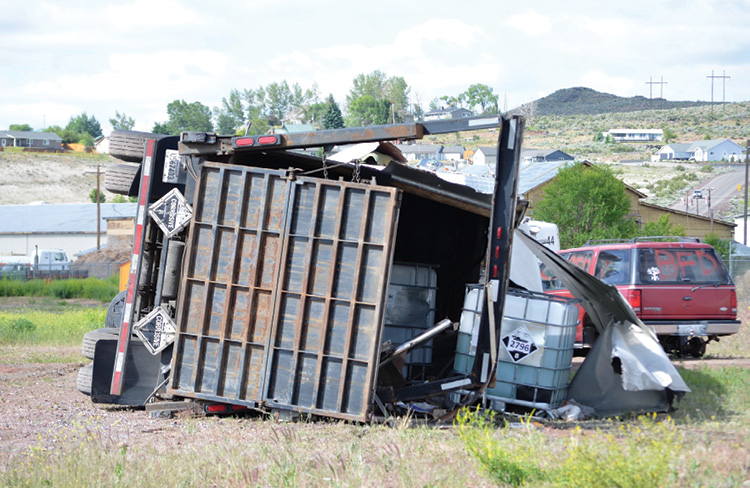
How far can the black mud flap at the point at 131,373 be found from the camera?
9.34m

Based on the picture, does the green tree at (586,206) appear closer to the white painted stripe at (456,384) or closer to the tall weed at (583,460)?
the white painted stripe at (456,384)

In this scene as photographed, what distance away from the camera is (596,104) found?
190 metres

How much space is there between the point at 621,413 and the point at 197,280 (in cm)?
513

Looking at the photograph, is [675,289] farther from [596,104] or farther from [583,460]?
[596,104]

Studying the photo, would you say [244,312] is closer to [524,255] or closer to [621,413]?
[621,413]

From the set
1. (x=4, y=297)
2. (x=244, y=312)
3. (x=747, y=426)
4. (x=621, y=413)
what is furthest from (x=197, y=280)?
(x=4, y=297)

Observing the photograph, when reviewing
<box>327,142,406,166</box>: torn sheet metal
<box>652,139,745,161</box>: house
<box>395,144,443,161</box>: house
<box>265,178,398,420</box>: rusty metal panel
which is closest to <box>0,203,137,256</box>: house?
<box>395,144,443,161</box>: house

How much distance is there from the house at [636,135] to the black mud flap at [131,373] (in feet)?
456

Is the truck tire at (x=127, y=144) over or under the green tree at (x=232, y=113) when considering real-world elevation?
under

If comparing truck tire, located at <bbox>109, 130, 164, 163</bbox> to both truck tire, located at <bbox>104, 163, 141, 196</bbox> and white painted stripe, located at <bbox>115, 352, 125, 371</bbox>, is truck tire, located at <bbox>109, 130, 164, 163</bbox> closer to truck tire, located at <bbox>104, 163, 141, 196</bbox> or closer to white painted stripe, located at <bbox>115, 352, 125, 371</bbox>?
truck tire, located at <bbox>104, 163, 141, 196</bbox>

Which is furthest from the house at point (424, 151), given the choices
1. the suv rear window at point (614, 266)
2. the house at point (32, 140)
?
the suv rear window at point (614, 266)

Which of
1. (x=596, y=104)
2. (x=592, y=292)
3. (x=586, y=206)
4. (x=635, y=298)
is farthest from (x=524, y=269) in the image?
(x=596, y=104)

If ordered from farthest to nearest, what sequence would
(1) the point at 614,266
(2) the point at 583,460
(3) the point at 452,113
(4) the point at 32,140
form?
(4) the point at 32,140 → (1) the point at 614,266 → (3) the point at 452,113 → (2) the point at 583,460

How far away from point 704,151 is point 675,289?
110 m
